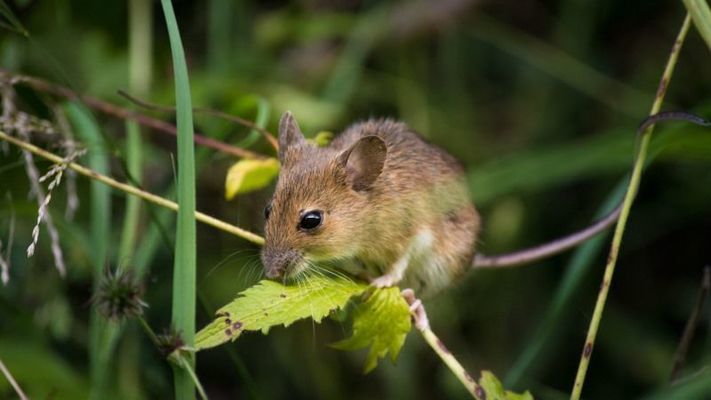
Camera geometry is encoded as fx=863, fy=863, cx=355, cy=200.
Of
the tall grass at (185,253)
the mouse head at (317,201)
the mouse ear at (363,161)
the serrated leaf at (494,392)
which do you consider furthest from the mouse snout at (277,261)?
the serrated leaf at (494,392)

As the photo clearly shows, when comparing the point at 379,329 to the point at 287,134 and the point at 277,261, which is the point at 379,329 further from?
the point at 287,134

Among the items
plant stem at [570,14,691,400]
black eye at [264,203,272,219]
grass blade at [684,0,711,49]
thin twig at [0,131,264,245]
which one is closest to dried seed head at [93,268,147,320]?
thin twig at [0,131,264,245]

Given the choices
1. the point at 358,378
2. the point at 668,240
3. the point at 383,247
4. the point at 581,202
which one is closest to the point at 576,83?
the point at 581,202

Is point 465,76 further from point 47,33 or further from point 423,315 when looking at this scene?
point 423,315

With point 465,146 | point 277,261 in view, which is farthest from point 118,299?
point 465,146

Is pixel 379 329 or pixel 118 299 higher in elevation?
pixel 118 299

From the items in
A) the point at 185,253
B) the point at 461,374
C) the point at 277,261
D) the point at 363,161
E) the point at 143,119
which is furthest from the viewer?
the point at 143,119
